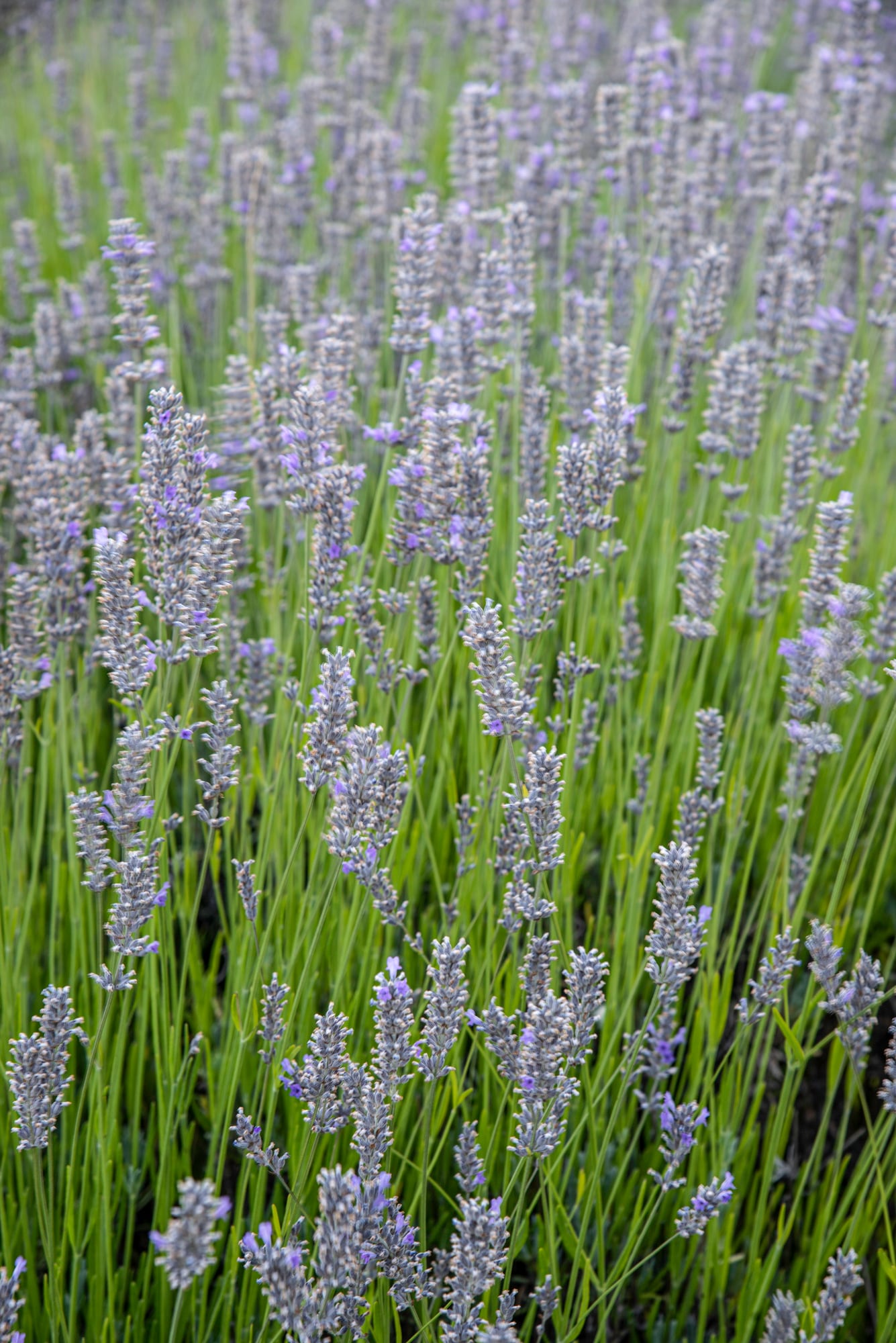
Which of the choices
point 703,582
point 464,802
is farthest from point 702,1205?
point 703,582

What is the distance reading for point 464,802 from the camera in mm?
1744

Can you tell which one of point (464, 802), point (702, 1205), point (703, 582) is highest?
point (703, 582)

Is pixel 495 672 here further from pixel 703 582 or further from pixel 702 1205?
pixel 702 1205

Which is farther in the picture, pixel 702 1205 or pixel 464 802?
pixel 464 802

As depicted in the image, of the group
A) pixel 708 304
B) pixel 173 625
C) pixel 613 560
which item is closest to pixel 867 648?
pixel 613 560

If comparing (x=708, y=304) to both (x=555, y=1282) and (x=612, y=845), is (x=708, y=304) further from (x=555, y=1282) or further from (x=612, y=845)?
(x=555, y=1282)

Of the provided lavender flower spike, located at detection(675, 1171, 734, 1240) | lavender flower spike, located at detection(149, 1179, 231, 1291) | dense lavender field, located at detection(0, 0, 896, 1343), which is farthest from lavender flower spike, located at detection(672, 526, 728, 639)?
lavender flower spike, located at detection(149, 1179, 231, 1291)

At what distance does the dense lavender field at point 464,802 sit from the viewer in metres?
1.34

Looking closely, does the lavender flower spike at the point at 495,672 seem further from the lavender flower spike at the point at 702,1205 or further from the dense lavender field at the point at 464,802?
the lavender flower spike at the point at 702,1205

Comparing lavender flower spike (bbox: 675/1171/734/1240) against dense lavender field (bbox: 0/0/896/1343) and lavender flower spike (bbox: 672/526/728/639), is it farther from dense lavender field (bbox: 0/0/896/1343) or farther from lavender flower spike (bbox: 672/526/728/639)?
lavender flower spike (bbox: 672/526/728/639)

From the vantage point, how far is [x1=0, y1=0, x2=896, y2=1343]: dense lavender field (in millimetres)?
1341

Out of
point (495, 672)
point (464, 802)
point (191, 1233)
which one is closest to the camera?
point (191, 1233)

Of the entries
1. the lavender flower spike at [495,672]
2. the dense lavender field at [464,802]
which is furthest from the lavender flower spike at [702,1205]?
the lavender flower spike at [495,672]

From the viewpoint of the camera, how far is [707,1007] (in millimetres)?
1801
